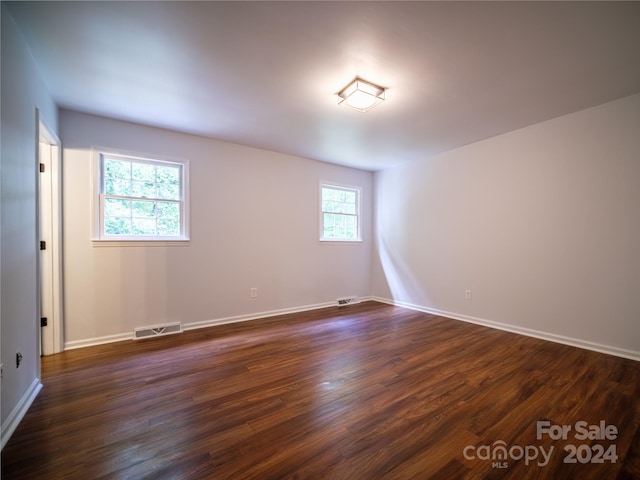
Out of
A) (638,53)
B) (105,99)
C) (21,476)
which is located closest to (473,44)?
(638,53)

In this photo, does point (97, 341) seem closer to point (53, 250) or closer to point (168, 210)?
point (53, 250)

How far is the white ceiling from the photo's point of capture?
1672mm

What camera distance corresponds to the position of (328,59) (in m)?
2.08

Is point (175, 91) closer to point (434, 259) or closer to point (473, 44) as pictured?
point (473, 44)

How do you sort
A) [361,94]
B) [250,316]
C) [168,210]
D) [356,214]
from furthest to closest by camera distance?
[356,214] < [250,316] < [168,210] < [361,94]

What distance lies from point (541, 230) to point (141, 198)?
487 cm

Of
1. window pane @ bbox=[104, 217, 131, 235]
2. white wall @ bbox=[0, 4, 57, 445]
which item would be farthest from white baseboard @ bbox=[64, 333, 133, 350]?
window pane @ bbox=[104, 217, 131, 235]

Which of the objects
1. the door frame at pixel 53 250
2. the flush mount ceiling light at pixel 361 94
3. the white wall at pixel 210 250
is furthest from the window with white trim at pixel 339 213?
the door frame at pixel 53 250

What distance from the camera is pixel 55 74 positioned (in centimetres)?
226

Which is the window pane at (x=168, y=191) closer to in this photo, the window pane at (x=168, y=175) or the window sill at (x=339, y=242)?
the window pane at (x=168, y=175)

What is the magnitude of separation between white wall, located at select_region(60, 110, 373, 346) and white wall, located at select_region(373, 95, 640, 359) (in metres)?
1.50

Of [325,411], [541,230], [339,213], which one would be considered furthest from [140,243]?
[541,230]

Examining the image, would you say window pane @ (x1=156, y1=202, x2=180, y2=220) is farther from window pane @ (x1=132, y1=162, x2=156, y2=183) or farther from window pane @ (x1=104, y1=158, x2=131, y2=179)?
window pane @ (x1=104, y1=158, x2=131, y2=179)

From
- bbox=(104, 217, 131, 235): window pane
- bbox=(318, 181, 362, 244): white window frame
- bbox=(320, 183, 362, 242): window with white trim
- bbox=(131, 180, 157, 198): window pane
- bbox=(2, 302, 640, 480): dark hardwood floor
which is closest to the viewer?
bbox=(2, 302, 640, 480): dark hardwood floor
